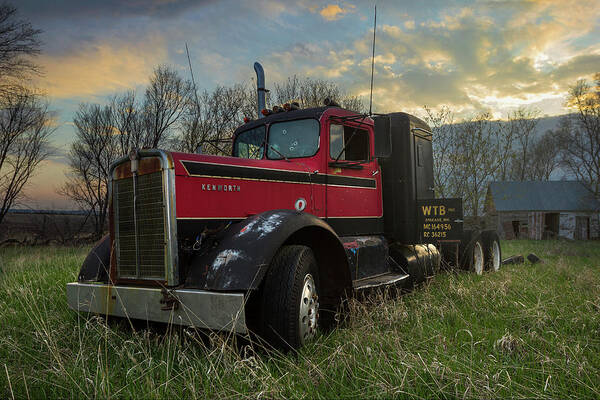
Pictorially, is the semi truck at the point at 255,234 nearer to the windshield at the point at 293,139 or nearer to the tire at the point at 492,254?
the windshield at the point at 293,139

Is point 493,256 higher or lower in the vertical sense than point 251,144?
lower

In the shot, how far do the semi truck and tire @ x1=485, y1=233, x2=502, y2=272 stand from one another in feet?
10.4

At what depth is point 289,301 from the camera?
328cm

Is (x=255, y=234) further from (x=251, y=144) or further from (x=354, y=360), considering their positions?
(x=251, y=144)

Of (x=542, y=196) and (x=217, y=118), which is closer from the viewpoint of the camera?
(x=217, y=118)

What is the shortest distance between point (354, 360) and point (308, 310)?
2.22 ft

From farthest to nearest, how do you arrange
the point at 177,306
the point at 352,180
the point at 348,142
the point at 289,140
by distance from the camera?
the point at 352,180 → the point at 289,140 → the point at 348,142 → the point at 177,306

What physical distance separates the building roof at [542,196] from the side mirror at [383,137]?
30.2 meters

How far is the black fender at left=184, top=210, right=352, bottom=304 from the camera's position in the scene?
10.3 ft

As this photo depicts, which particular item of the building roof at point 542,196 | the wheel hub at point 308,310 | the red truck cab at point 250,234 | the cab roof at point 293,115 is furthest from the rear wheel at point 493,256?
the building roof at point 542,196

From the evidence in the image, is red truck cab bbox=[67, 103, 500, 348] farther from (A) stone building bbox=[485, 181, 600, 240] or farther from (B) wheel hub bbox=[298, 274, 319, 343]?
(A) stone building bbox=[485, 181, 600, 240]

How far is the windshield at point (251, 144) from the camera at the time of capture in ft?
17.3

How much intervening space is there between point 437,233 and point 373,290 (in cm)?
204

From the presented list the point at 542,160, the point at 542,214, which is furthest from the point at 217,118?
the point at 542,160
